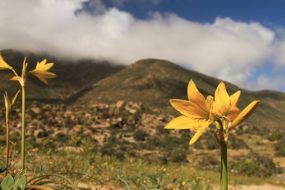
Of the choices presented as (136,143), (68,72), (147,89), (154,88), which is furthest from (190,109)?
(68,72)

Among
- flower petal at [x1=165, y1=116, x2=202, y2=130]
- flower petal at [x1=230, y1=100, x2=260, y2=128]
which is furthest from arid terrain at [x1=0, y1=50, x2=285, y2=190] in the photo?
flower petal at [x1=230, y1=100, x2=260, y2=128]

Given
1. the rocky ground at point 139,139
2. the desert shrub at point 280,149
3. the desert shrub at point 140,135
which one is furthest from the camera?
the desert shrub at point 140,135

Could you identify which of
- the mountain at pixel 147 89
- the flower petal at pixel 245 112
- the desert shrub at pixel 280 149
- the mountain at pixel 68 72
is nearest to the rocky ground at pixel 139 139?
the desert shrub at pixel 280 149

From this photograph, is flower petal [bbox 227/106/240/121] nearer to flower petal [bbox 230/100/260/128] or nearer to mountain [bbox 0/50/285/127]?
flower petal [bbox 230/100/260/128]

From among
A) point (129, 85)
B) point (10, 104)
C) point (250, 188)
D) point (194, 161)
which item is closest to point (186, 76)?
point (129, 85)

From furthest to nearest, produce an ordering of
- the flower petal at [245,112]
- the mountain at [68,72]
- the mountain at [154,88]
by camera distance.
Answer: the mountain at [68,72]
the mountain at [154,88]
the flower petal at [245,112]

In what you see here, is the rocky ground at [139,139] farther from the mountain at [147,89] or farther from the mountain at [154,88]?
the mountain at [154,88]
